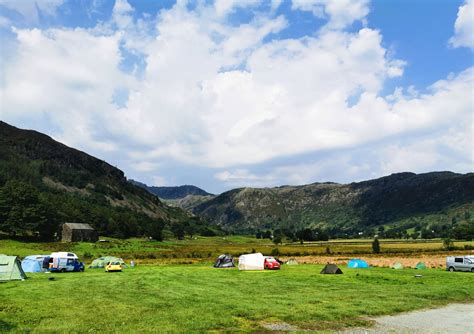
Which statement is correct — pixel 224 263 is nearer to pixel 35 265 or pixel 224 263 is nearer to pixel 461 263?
pixel 35 265

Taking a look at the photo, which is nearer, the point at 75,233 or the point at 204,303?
the point at 204,303

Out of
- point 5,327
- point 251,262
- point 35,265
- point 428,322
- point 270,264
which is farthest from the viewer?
point 270,264

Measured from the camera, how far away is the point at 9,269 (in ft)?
143

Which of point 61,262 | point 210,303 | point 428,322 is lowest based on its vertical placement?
point 428,322

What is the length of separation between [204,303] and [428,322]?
553 inches

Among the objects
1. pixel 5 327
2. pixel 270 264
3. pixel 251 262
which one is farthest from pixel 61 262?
pixel 5 327

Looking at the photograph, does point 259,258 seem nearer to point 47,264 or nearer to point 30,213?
point 47,264

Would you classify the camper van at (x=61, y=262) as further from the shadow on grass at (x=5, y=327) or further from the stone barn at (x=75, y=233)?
the stone barn at (x=75, y=233)

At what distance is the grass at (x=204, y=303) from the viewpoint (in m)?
22.7

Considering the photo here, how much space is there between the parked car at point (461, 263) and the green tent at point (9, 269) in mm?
57778

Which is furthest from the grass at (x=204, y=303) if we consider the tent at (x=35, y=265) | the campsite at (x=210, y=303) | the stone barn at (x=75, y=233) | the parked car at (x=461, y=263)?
the stone barn at (x=75, y=233)

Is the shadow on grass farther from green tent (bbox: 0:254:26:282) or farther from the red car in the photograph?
the red car

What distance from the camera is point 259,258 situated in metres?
64.6

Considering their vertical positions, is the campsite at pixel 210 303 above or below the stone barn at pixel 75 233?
below
